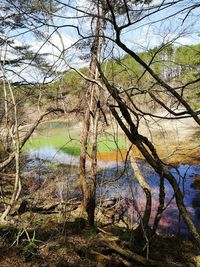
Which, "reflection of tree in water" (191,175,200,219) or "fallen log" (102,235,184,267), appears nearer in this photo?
"fallen log" (102,235,184,267)

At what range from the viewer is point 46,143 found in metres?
21.9

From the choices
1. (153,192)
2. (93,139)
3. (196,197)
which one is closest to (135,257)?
(93,139)

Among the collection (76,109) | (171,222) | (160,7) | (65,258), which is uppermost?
(160,7)

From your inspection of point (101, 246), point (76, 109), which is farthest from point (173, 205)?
point (101, 246)

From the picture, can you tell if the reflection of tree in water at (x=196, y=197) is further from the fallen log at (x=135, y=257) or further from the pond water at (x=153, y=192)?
the fallen log at (x=135, y=257)

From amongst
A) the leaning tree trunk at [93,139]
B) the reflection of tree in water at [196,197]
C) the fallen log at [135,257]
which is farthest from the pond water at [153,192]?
the fallen log at [135,257]

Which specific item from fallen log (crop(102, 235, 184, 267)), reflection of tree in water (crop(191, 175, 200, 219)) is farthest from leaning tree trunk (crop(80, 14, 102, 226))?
reflection of tree in water (crop(191, 175, 200, 219))

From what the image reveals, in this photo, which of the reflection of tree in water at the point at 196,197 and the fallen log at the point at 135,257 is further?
the reflection of tree in water at the point at 196,197

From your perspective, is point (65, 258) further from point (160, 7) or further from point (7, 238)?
point (160, 7)

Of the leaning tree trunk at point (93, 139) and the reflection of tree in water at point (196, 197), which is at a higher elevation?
the leaning tree trunk at point (93, 139)

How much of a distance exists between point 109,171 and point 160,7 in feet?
39.0

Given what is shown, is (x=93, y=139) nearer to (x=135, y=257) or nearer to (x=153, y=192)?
(x=135, y=257)

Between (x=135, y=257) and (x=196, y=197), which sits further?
(x=196, y=197)

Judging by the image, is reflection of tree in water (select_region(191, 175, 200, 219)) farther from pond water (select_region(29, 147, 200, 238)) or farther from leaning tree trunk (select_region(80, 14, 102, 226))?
leaning tree trunk (select_region(80, 14, 102, 226))
